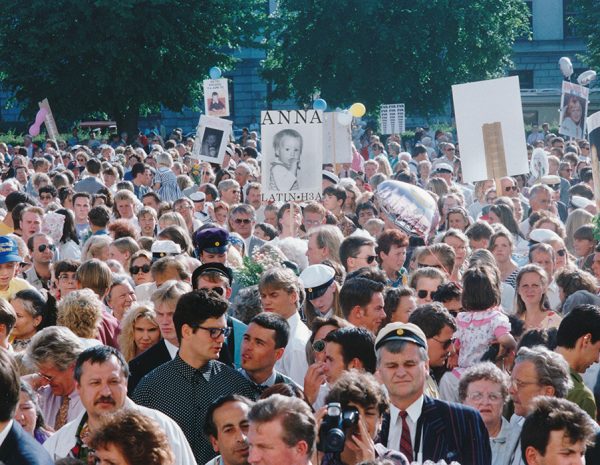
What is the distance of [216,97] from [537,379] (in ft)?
55.5

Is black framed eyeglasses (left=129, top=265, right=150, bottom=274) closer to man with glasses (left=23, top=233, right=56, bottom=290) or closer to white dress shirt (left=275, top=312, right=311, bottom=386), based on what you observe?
man with glasses (left=23, top=233, right=56, bottom=290)

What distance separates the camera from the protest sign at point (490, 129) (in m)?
14.9

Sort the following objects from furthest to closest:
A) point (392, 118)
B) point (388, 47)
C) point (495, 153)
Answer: point (388, 47)
point (392, 118)
point (495, 153)

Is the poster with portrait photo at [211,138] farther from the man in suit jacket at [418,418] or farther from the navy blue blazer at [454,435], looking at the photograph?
the navy blue blazer at [454,435]

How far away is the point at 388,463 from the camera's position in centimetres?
463

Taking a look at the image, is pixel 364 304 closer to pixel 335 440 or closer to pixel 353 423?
pixel 353 423

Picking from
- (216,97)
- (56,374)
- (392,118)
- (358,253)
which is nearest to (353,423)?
(56,374)

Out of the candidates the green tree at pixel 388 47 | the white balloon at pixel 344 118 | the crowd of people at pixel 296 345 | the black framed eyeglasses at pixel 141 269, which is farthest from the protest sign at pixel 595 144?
the green tree at pixel 388 47

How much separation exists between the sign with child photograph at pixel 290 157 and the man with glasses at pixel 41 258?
2658mm

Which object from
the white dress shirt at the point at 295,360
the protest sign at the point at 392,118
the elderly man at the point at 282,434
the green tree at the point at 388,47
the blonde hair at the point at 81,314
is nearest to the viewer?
the elderly man at the point at 282,434

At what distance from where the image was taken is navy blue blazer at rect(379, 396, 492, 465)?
5930 millimetres

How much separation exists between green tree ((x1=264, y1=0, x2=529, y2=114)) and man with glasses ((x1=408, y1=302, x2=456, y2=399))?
36965mm

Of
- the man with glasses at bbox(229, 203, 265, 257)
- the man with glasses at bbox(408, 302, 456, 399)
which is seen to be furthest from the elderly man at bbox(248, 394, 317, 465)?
the man with glasses at bbox(229, 203, 265, 257)

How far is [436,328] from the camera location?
7531 millimetres
